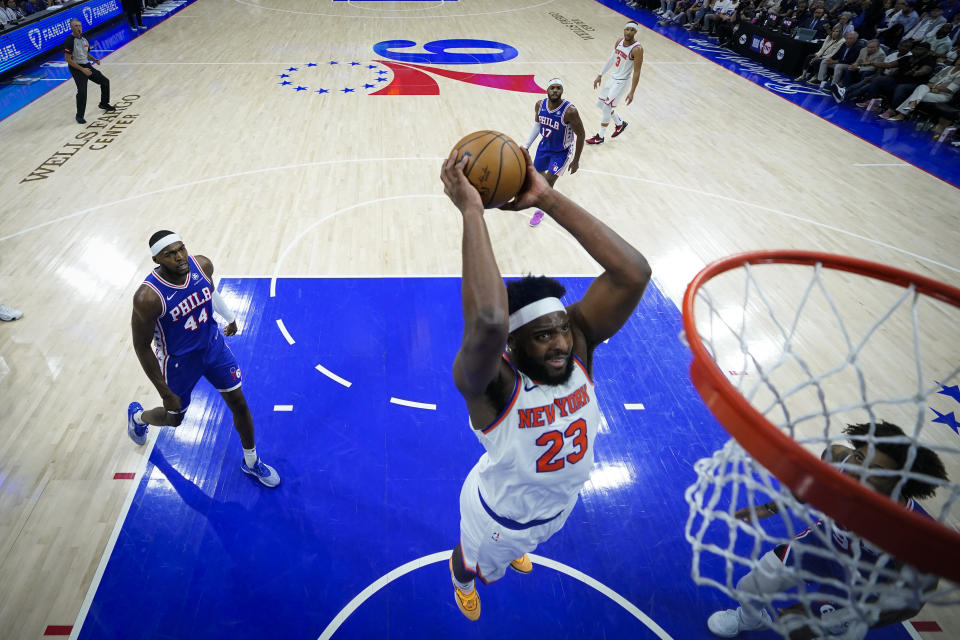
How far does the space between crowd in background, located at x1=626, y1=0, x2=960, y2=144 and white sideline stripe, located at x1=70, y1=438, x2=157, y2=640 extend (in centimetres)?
1426

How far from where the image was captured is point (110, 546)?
3.40 m

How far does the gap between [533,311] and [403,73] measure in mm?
12016

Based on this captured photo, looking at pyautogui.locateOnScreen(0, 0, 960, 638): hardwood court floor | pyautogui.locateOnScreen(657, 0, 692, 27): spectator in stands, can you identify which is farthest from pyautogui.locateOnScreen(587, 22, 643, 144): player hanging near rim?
pyautogui.locateOnScreen(657, 0, 692, 27): spectator in stands

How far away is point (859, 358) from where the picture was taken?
5207mm

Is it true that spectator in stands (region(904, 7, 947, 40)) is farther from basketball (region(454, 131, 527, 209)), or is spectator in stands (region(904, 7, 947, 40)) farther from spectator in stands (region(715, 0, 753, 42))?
basketball (region(454, 131, 527, 209))

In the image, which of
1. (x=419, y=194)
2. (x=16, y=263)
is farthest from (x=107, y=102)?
(x=419, y=194)

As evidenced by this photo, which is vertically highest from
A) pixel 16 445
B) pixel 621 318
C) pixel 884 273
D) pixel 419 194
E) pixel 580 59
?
pixel 884 273

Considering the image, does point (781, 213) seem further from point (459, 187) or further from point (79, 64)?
point (79, 64)

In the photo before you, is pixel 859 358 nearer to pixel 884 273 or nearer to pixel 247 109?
pixel 884 273

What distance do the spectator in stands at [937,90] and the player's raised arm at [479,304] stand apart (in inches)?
526

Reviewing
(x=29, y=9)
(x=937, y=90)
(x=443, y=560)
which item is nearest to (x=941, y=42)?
(x=937, y=90)

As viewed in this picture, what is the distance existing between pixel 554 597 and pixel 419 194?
18.7 ft

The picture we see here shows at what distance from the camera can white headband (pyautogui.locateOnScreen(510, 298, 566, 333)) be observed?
204 centimetres

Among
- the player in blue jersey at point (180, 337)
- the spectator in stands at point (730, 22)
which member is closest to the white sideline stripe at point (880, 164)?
the spectator in stands at point (730, 22)
